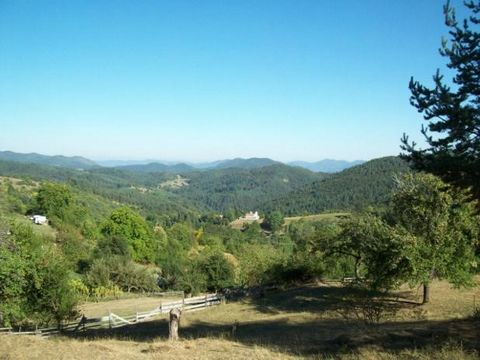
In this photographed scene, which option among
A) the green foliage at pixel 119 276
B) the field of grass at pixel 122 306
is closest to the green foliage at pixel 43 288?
the field of grass at pixel 122 306

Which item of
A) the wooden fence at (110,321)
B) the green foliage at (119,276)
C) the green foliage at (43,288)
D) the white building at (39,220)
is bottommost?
the green foliage at (119,276)

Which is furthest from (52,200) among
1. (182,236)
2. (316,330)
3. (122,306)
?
(316,330)

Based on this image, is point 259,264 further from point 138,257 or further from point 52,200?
point 52,200

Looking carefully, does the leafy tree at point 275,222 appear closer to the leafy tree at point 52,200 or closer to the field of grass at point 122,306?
the leafy tree at point 52,200

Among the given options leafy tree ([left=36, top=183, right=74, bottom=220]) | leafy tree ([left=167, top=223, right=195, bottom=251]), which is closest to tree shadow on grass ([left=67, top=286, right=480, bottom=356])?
leafy tree ([left=36, top=183, right=74, bottom=220])

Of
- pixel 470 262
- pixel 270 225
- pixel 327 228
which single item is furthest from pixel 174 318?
pixel 270 225

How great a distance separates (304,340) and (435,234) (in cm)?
1025

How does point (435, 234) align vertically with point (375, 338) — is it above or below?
above

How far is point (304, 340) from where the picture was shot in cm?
1548

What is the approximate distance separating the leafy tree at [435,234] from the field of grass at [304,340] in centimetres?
214

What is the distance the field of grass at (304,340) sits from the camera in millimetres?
11617

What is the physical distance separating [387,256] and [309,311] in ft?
22.1

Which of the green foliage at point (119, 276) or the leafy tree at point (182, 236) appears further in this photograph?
the leafy tree at point (182, 236)

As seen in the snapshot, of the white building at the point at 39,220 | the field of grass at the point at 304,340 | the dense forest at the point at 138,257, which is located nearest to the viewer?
the field of grass at the point at 304,340
